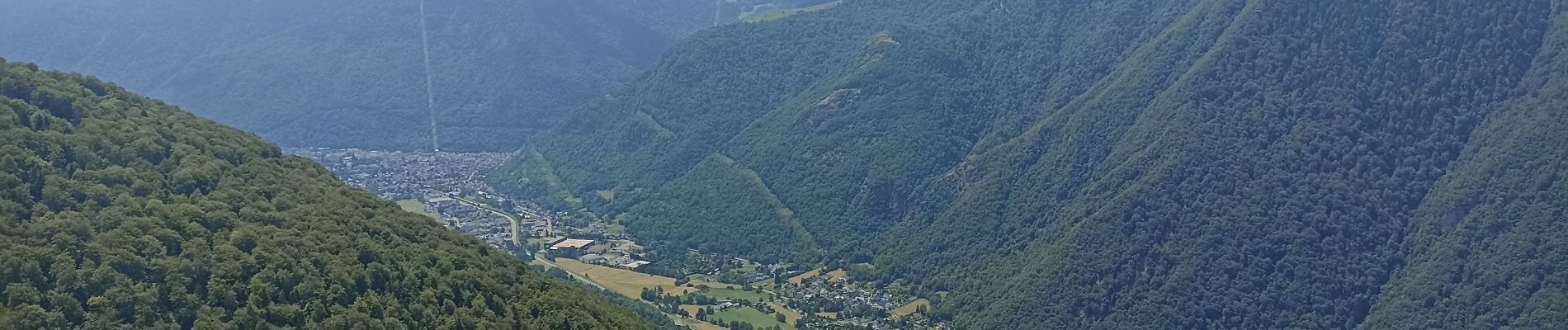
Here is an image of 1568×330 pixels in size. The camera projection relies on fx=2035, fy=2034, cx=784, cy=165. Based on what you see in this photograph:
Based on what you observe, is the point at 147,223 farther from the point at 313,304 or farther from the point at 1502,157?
the point at 1502,157

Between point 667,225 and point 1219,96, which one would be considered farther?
point 667,225

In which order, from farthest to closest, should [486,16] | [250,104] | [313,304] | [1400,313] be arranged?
1. [486,16]
2. [250,104]
3. [1400,313]
4. [313,304]

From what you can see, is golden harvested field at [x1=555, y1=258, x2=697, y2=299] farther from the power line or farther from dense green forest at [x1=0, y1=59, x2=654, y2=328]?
the power line

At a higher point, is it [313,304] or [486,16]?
[486,16]

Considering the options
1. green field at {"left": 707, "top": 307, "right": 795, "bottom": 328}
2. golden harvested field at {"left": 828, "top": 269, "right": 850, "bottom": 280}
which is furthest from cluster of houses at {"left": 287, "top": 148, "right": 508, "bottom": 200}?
green field at {"left": 707, "top": 307, "right": 795, "bottom": 328}

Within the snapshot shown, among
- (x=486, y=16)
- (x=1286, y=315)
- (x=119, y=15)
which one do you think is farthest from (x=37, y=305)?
(x=119, y=15)

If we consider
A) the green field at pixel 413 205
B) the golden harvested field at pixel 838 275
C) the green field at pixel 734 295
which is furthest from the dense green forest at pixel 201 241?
the green field at pixel 413 205
